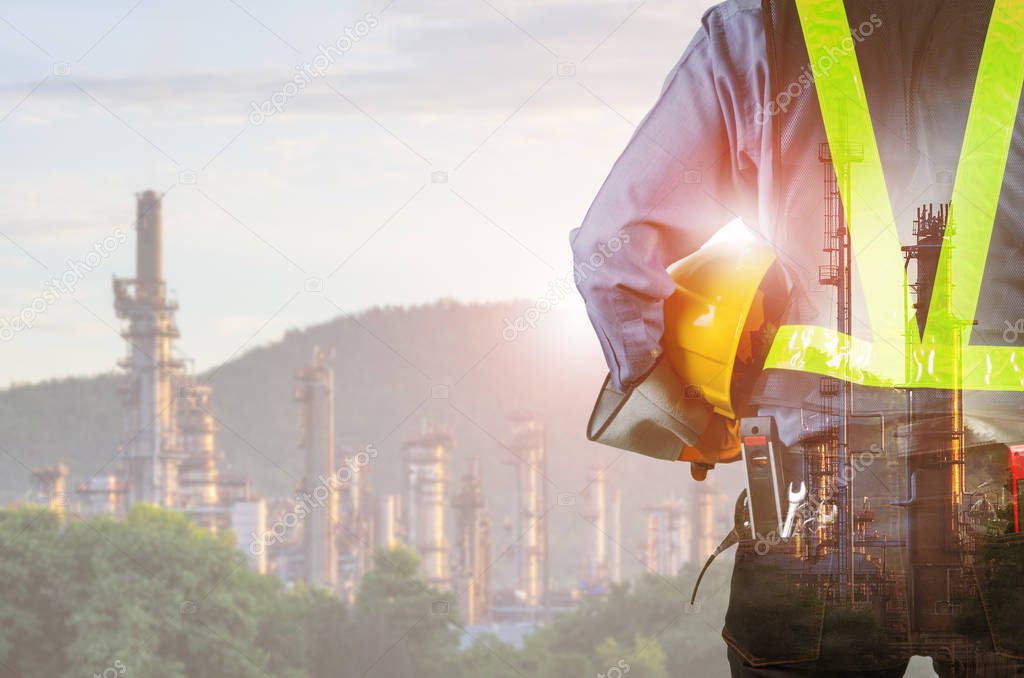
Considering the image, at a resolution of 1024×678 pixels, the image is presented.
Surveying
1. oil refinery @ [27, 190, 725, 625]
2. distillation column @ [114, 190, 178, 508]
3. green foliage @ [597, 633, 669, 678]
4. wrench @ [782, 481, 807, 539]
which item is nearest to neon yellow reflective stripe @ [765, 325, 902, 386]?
wrench @ [782, 481, 807, 539]

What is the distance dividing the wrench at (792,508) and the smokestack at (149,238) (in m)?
25.2

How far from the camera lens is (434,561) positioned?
84.5ft

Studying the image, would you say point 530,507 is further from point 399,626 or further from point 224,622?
point 224,622

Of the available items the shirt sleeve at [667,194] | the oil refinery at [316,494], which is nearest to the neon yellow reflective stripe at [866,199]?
the shirt sleeve at [667,194]

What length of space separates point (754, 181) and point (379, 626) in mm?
26959

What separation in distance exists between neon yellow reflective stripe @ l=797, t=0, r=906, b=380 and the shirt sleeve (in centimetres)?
11

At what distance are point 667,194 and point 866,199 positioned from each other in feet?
0.88

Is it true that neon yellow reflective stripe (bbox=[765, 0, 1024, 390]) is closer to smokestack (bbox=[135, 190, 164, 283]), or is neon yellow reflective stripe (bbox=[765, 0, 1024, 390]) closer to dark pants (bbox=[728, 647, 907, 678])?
dark pants (bbox=[728, 647, 907, 678])

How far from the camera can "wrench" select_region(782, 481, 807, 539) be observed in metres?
1.62

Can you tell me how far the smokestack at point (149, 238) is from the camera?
85.2 ft

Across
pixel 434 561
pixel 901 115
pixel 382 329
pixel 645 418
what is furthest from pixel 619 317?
pixel 382 329

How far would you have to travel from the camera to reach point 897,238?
1576mm

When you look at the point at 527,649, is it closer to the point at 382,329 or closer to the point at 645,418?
the point at 382,329

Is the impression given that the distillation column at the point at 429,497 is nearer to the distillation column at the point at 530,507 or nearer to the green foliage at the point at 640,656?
the distillation column at the point at 530,507
